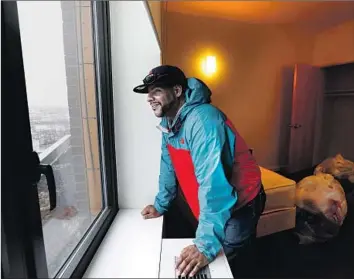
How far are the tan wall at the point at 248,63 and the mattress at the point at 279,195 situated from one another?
64.1 inches

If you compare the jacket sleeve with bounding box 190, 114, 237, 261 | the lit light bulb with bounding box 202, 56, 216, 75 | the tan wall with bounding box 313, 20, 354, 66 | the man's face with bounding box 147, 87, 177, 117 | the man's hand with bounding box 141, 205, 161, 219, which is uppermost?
the tan wall with bounding box 313, 20, 354, 66

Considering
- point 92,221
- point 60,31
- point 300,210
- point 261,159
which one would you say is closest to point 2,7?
point 60,31

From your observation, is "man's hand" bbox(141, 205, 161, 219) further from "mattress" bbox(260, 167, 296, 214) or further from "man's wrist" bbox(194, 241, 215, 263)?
"mattress" bbox(260, 167, 296, 214)

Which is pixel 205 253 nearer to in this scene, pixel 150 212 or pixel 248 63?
pixel 150 212

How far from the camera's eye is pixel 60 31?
2.39 feet

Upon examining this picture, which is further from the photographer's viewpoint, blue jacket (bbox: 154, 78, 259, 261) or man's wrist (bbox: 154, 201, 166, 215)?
man's wrist (bbox: 154, 201, 166, 215)

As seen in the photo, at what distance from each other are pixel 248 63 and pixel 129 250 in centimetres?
292

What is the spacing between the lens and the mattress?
1.66 meters

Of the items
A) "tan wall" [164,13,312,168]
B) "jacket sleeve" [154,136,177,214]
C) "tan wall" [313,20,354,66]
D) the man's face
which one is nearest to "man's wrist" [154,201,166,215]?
"jacket sleeve" [154,136,177,214]

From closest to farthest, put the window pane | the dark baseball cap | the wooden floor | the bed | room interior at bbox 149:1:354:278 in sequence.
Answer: the window pane
the dark baseball cap
the wooden floor
the bed
room interior at bbox 149:1:354:278

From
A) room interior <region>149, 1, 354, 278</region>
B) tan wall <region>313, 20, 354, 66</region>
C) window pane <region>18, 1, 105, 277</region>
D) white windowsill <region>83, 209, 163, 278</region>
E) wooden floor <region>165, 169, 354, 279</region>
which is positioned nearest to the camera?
window pane <region>18, 1, 105, 277</region>

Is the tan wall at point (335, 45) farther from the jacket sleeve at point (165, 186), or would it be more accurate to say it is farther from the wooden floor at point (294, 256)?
the jacket sleeve at point (165, 186)

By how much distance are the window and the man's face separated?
0.25 m

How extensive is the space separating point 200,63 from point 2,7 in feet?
8.84
